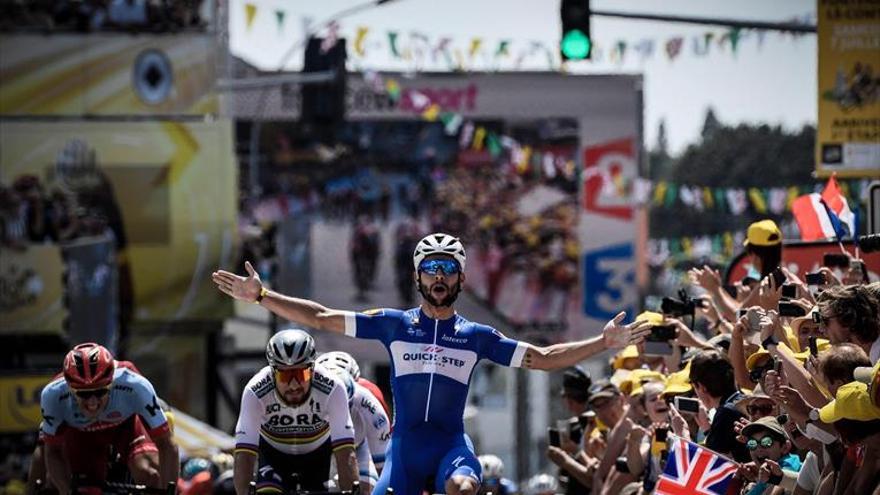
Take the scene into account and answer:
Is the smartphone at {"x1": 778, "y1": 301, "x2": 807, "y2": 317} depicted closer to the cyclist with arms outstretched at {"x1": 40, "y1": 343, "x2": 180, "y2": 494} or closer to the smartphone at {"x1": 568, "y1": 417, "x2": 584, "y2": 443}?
the cyclist with arms outstretched at {"x1": 40, "y1": 343, "x2": 180, "y2": 494}

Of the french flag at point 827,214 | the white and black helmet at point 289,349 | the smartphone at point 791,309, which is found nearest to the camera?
the smartphone at point 791,309

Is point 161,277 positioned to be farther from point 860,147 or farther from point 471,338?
point 471,338

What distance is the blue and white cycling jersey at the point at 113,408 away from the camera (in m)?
13.8

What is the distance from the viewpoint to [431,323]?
1265 cm

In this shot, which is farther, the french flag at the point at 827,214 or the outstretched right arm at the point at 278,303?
the french flag at the point at 827,214

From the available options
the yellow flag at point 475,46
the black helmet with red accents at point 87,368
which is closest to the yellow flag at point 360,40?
the yellow flag at point 475,46

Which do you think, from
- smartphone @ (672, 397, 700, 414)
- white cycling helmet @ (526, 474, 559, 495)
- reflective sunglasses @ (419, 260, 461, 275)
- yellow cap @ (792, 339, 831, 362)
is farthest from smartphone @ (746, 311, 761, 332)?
white cycling helmet @ (526, 474, 559, 495)

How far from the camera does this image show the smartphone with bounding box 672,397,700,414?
12.6 meters

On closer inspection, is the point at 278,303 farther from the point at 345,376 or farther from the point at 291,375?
the point at 345,376

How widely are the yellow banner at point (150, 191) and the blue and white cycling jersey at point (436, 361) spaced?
29.2 meters

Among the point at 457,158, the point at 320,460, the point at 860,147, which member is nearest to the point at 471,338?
the point at 320,460

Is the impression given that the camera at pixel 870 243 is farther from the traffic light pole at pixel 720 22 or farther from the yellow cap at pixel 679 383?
the traffic light pole at pixel 720 22

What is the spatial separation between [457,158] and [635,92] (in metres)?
4.80

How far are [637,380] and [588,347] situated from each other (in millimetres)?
2852
